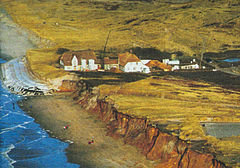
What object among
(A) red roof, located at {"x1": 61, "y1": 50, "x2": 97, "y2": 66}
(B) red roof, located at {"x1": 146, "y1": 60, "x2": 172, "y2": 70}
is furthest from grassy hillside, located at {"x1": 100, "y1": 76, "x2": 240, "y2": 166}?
(A) red roof, located at {"x1": 61, "y1": 50, "x2": 97, "y2": 66}

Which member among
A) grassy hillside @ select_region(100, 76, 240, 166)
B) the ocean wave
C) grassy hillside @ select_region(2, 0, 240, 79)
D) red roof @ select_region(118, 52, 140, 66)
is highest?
grassy hillside @ select_region(2, 0, 240, 79)

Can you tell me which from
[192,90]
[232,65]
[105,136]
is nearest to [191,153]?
[105,136]

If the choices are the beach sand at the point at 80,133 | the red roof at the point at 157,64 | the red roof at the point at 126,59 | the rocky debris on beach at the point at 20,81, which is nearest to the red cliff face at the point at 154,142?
the beach sand at the point at 80,133

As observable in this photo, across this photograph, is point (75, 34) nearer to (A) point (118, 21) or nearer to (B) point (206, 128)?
(A) point (118, 21)

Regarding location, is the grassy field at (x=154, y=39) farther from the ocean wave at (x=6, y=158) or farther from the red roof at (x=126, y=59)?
the ocean wave at (x=6, y=158)

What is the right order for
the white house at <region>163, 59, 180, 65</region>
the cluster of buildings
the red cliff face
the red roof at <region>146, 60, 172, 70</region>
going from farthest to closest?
the white house at <region>163, 59, 180, 65</region> → the red roof at <region>146, 60, 172, 70</region> → the cluster of buildings → the red cliff face

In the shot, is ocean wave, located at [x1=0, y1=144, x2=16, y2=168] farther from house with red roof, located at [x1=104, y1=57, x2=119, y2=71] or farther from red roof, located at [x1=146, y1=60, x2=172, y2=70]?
red roof, located at [x1=146, y1=60, x2=172, y2=70]

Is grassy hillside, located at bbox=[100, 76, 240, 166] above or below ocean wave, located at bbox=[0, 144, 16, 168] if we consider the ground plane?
above
